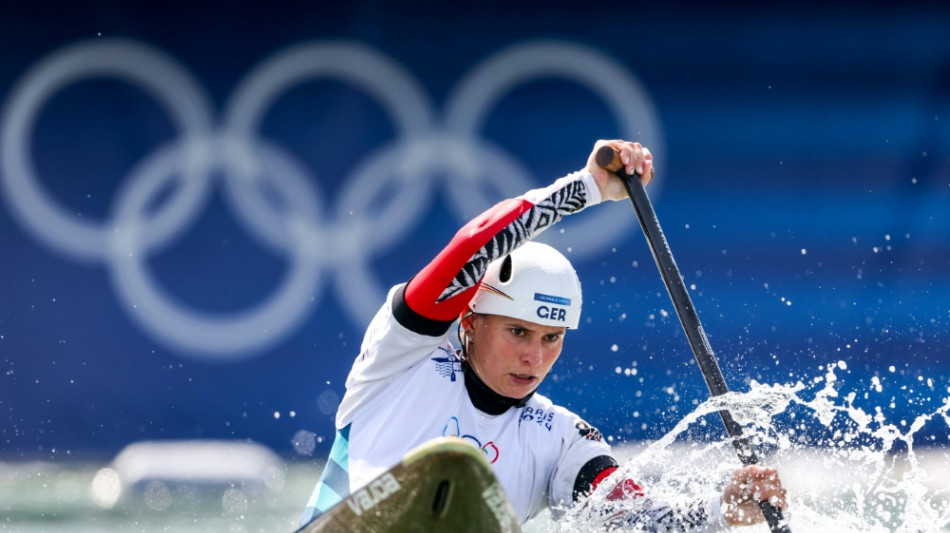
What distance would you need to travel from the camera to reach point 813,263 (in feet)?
22.9

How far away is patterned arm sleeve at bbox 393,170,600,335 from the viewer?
344cm

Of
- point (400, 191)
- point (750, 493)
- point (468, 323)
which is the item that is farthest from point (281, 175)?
point (750, 493)

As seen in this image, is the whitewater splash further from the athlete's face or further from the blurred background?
the athlete's face

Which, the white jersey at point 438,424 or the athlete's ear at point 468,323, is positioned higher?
the athlete's ear at point 468,323

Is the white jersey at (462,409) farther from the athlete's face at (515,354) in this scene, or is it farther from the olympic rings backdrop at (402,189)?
the olympic rings backdrop at (402,189)

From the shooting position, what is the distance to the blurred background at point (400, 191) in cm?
696

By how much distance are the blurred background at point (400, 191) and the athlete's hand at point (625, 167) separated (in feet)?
10.2

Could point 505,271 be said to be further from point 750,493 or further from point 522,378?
point 750,493

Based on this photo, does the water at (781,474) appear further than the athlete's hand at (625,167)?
Yes

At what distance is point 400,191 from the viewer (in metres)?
7.07

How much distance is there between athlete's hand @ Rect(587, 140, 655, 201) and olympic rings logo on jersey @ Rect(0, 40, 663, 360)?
315 cm

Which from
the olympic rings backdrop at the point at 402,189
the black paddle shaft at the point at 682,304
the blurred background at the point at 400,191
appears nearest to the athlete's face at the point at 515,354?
the black paddle shaft at the point at 682,304

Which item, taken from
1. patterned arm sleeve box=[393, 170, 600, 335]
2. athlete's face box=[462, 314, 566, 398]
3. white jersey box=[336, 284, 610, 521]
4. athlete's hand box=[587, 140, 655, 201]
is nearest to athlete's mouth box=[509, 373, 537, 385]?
athlete's face box=[462, 314, 566, 398]

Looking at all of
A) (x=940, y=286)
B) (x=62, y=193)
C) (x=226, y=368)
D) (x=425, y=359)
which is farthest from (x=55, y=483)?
(x=940, y=286)
